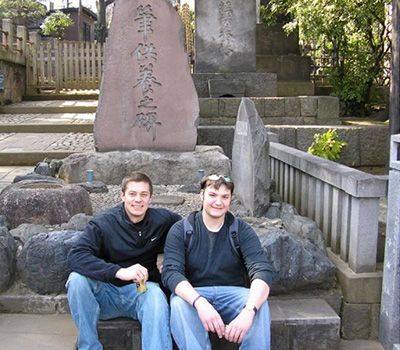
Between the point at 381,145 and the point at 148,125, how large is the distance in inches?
187

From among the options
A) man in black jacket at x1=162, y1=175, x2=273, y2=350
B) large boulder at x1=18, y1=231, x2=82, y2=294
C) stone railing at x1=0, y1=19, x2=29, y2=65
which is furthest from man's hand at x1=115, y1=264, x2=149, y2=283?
stone railing at x1=0, y1=19, x2=29, y2=65

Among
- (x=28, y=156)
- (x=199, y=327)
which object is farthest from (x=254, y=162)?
(x=28, y=156)

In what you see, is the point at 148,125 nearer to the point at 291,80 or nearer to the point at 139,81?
the point at 139,81

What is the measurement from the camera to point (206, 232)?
3.11m

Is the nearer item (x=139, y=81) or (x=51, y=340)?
(x=51, y=340)

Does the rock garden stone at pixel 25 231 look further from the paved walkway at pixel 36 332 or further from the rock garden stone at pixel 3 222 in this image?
the paved walkway at pixel 36 332

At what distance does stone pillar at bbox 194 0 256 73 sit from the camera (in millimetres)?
10680

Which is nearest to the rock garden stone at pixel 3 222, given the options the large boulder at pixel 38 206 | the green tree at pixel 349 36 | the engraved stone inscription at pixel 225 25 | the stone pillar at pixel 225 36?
the large boulder at pixel 38 206

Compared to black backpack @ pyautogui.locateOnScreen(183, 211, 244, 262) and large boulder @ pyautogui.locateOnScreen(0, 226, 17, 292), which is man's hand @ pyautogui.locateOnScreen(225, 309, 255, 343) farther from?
large boulder @ pyautogui.locateOnScreen(0, 226, 17, 292)

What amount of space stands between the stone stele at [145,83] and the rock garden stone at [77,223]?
2.22 m

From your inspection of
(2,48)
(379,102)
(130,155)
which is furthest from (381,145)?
(2,48)

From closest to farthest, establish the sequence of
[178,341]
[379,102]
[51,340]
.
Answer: [178,341] < [51,340] < [379,102]

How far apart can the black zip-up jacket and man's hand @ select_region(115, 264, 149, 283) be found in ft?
0.12

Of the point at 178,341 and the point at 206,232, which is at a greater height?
the point at 206,232
